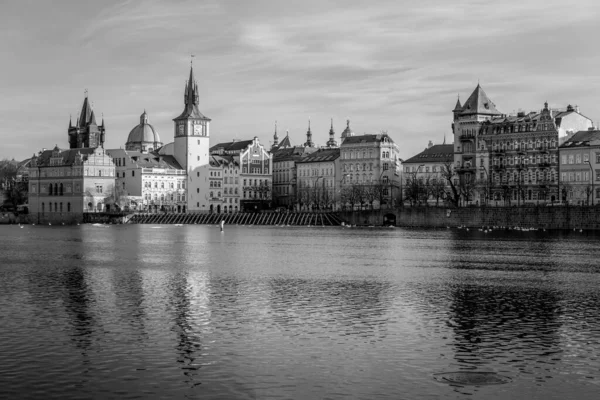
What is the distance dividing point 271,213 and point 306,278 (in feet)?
415

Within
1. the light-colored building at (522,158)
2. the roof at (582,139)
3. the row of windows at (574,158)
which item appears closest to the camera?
the row of windows at (574,158)

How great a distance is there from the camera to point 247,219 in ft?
587

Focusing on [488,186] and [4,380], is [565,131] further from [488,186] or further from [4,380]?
[4,380]

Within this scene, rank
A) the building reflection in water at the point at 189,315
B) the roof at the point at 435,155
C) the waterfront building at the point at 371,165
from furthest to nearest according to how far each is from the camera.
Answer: the waterfront building at the point at 371,165 → the roof at the point at 435,155 → the building reflection in water at the point at 189,315

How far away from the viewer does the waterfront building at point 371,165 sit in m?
190

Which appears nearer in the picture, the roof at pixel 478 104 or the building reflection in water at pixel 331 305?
the building reflection in water at pixel 331 305

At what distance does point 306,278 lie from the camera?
173 feet

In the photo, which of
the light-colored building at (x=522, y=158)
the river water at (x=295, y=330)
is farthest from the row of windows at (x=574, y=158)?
the river water at (x=295, y=330)

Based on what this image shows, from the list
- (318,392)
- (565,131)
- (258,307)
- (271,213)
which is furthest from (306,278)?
(271,213)

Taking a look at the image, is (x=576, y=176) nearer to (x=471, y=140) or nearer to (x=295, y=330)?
(x=471, y=140)

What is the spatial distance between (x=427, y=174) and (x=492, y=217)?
171ft

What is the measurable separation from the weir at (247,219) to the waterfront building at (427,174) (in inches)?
710

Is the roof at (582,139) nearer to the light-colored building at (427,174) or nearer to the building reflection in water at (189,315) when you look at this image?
the light-colored building at (427,174)

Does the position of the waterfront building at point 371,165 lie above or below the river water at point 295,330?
above
